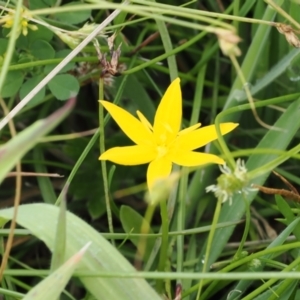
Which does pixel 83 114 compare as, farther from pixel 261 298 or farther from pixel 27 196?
pixel 261 298

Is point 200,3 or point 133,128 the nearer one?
point 133,128

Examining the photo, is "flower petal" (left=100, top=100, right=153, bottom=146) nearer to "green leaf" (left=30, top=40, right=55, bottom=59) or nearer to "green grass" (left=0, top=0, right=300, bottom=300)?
"green grass" (left=0, top=0, right=300, bottom=300)

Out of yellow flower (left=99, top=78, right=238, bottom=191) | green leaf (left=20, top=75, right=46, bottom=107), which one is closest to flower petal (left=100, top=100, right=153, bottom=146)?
yellow flower (left=99, top=78, right=238, bottom=191)

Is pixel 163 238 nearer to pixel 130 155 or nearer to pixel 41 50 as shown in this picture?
pixel 130 155

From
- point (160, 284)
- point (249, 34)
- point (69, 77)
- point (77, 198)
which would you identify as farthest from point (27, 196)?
point (249, 34)

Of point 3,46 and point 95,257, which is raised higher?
point 3,46

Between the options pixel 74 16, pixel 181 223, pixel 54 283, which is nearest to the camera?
pixel 54 283

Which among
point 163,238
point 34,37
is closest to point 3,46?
point 34,37
